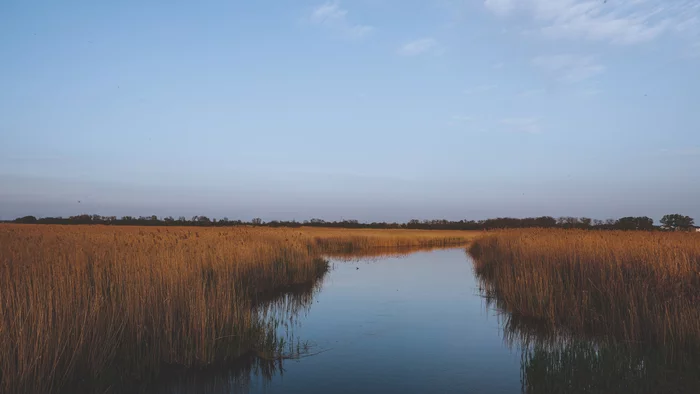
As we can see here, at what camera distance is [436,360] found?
25.4 ft

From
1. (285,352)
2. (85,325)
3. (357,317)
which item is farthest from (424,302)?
(85,325)

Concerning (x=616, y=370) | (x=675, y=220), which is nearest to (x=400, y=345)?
(x=616, y=370)

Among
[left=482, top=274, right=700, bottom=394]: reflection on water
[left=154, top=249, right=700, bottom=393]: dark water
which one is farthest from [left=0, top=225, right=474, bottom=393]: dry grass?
[left=482, top=274, right=700, bottom=394]: reflection on water

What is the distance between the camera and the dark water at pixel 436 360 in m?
5.79

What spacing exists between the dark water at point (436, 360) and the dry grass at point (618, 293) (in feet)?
1.85

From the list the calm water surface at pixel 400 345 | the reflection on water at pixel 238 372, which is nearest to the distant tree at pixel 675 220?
the calm water surface at pixel 400 345

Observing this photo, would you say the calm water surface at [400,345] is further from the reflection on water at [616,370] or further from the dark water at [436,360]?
the reflection on water at [616,370]

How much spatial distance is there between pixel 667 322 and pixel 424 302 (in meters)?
7.45

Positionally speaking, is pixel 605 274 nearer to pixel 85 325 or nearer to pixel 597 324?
pixel 597 324

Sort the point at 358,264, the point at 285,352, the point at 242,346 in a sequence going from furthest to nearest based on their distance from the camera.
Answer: the point at 358,264 → the point at 285,352 → the point at 242,346

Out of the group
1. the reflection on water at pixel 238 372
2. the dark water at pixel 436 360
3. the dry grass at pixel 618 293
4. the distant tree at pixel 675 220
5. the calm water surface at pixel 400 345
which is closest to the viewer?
the dark water at pixel 436 360

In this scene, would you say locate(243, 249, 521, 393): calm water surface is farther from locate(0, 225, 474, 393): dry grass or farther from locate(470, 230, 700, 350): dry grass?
locate(470, 230, 700, 350): dry grass

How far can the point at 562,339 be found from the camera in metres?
8.34

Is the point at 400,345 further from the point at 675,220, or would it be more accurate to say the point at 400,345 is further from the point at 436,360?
the point at 675,220
